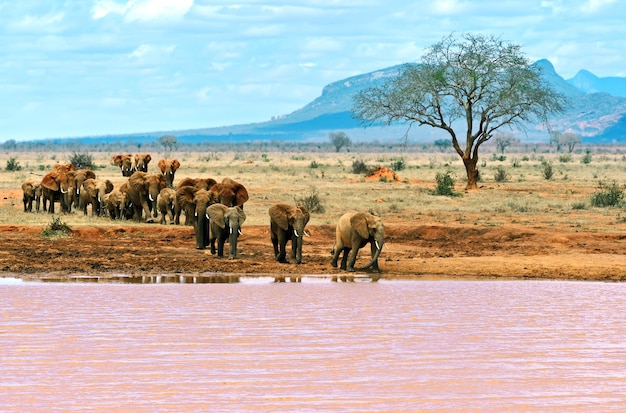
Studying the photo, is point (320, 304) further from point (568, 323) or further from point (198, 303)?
point (568, 323)

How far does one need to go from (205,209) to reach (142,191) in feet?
18.5

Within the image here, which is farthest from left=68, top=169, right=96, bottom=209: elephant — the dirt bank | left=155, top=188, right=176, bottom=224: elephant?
the dirt bank

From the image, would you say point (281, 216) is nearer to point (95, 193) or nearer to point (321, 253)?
point (321, 253)

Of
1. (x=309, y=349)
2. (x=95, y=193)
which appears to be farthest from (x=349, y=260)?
(x=95, y=193)

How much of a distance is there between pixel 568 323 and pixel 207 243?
10.7m

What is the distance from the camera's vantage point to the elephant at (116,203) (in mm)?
27844

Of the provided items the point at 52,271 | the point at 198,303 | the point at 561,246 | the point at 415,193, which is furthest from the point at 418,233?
the point at 415,193

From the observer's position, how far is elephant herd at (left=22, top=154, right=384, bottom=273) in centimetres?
1914

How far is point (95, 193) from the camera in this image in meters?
29.2

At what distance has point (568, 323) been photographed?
13367mm

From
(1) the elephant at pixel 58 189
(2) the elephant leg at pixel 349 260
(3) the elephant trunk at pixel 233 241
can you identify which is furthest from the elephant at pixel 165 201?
(2) the elephant leg at pixel 349 260

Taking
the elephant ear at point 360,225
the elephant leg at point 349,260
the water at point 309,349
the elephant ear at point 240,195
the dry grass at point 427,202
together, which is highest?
the elephant ear at point 240,195

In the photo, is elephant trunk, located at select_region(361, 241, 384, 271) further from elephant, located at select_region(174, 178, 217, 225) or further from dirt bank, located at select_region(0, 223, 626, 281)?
elephant, located at select_region(174, 178, 217, 225)

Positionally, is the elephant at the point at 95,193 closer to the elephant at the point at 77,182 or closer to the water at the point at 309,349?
the elephant at the point at 77,182
